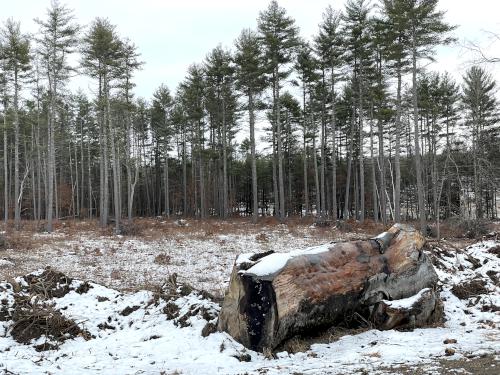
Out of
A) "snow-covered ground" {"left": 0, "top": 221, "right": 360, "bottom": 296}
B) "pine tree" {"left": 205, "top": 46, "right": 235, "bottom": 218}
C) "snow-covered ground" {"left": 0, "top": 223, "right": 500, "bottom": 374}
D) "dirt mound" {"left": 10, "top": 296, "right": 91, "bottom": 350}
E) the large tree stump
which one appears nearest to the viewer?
"snow-covered ground" {"left": 0, "top": 223, "right": 500, "bottom": 374}

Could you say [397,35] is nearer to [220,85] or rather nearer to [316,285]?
[220,85]

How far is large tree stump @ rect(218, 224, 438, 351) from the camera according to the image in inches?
243

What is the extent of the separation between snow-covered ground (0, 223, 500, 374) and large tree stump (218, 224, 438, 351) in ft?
1.27

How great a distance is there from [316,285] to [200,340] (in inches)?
85.8

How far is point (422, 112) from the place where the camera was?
30156mm

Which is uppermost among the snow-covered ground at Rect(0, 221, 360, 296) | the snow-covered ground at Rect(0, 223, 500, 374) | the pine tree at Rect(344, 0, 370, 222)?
the pine tree at Rect(344, 0, 370, 222)

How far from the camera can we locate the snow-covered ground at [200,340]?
5.39m

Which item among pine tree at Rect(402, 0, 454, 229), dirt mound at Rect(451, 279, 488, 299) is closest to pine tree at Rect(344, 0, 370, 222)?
pine tree at Rect(402, 0, 454, 229)

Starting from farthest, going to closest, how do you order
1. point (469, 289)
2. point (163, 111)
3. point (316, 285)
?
point (163, 111), point (469, 289), point (316, 285)

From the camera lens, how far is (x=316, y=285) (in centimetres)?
662

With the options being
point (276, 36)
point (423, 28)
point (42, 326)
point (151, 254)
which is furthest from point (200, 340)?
point (276, 36)

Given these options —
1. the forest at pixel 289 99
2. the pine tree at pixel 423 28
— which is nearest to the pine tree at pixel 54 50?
the forest at pixel 289 99

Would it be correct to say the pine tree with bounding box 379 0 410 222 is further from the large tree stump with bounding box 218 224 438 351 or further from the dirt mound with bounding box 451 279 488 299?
the large tree stump with bounding box 218 224 438 351

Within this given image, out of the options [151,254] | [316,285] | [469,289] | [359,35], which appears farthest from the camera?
[359,35]
